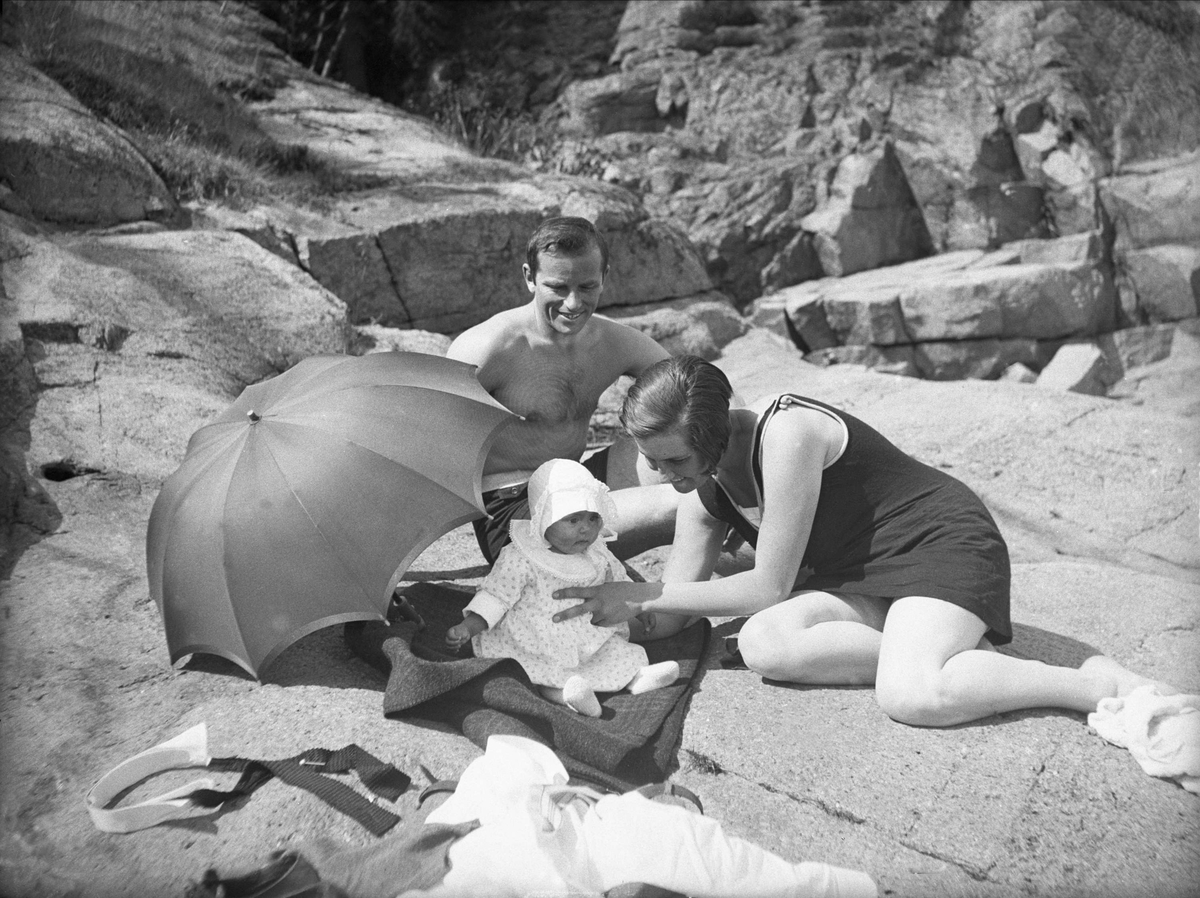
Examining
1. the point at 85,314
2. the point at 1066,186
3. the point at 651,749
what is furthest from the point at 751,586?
the point at 1066,186

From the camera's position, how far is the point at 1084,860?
7.70 ft

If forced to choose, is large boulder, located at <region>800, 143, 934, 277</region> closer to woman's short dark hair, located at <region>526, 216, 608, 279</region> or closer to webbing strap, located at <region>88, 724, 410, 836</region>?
woman's short dark hair, located at <region>526, 216, 608, 279</region>

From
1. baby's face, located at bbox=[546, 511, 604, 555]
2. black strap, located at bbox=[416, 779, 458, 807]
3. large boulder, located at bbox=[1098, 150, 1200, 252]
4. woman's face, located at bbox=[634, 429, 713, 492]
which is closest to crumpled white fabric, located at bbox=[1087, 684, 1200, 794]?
woman's face, located at bbox=[634, 429, 713, 492]

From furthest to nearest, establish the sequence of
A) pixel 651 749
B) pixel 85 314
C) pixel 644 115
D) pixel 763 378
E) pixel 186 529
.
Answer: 1. pixel 644 115
2. pixel 763 378
3. pixel 85 314
4. pixel 186 529
5. pixel 651 749

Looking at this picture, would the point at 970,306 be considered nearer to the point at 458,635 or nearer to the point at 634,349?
the point at 634,349

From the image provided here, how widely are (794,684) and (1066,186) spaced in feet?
37.8

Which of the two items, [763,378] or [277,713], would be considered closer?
[277,713]

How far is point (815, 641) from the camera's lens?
298 centimetres

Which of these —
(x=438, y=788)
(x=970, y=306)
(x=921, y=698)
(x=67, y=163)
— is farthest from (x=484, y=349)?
(x=970, y=306)

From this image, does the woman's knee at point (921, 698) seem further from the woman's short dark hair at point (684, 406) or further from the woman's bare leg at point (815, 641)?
the woman's short dark hair at point (684, 406)

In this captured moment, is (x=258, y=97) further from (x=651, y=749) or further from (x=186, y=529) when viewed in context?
(x=651, y=749)

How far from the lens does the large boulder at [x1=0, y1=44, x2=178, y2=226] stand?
558 centimetres

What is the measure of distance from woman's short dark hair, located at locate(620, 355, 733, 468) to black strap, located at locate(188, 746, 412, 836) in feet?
3.72

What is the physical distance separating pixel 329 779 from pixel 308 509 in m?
0.75
